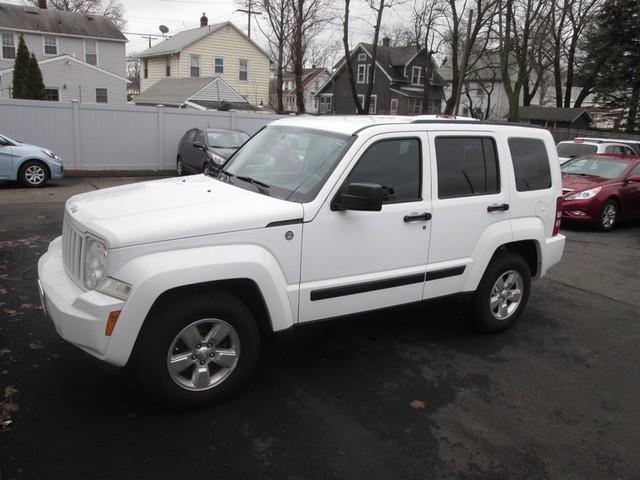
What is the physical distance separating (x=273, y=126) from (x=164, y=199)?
151 centimetres

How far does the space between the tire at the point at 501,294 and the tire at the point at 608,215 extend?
6.72m

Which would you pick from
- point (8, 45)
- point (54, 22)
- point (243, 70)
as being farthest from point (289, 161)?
point (243, 70)

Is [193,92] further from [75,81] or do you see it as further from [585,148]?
[585,148]

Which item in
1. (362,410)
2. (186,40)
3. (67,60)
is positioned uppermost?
(186,40)

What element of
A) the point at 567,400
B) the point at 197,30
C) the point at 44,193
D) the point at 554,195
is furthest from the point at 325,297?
the point at 197,30

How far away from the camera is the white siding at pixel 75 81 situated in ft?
100

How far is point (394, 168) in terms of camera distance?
13.6ft

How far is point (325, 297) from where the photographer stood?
379 cm

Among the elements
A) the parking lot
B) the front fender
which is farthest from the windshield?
the front fender

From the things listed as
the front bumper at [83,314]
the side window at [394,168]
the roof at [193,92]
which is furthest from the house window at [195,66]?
the front bumper at [83,314]

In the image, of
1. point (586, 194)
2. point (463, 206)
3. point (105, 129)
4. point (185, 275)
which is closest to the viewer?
point (185, 275)

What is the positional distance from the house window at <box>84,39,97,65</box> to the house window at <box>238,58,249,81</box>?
33.9ft

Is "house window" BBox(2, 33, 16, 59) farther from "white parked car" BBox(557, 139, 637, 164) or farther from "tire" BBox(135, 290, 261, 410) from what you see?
"tire" BBox(135, 290, 261, 410)

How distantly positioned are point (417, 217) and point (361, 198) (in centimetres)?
76
